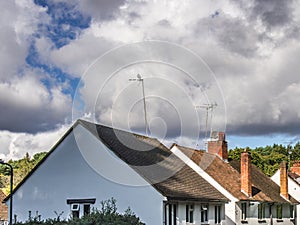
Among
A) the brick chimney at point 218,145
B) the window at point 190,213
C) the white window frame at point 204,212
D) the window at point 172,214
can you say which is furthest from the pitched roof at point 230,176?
the window at point 172,214

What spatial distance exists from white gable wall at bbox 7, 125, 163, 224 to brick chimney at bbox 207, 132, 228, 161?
15678 millimetres

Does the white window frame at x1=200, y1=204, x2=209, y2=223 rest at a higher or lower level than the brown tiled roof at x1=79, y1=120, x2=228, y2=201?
lower

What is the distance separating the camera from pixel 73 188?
26.5m

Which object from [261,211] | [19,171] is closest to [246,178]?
[261,211]

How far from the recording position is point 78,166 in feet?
87.1

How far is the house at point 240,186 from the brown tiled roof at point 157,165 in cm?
125

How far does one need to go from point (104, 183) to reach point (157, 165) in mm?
4336

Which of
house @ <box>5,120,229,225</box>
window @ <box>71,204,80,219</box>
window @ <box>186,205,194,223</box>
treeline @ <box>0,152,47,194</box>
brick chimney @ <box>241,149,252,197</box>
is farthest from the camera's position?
treeline @ <box>0,152,47,194</box>

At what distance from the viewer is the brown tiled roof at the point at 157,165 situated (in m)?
25.7

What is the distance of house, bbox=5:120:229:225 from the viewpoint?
24.7 meters

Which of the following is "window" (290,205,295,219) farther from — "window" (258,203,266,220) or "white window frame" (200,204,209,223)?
"white window frame" (200,204,209,223)

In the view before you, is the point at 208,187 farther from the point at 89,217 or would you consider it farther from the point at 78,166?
the point at 89,217

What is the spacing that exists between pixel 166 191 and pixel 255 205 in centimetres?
1488

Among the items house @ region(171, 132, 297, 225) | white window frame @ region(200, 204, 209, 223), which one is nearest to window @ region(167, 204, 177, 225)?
white window frame @ region(200, 204, 209, 223)
